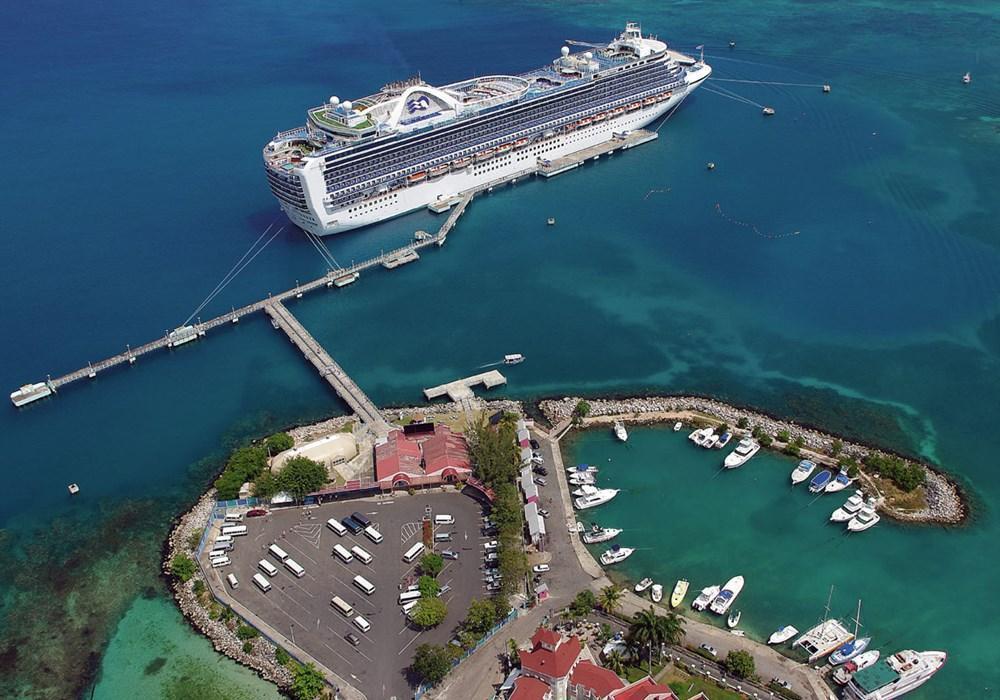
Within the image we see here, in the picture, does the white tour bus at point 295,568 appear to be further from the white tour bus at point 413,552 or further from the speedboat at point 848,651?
the speedboat at point 848,651

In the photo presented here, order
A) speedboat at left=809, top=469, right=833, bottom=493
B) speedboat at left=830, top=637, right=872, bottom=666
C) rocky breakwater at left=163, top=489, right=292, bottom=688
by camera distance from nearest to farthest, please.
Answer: speedboat at left=830, top=637, right=872, bottom=666
rocky breakwater at left=163, top=489, right=292, bottom=688
speedboat at left=809, top=469, right=833, bottom=493

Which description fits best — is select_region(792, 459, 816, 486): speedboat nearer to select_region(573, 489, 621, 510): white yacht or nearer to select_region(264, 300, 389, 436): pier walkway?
select_region(573, 489, 621, 510): white yacht

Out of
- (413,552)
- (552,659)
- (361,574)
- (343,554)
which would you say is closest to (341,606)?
(361,574)

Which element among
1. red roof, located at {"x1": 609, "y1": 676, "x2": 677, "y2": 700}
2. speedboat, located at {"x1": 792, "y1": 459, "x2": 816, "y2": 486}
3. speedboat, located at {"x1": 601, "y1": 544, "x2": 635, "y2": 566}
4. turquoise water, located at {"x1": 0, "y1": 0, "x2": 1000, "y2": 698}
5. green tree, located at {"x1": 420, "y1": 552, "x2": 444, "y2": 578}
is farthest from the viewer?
speedboat, located at {"x1": 792, "y1": 459, "x2": 816, "y2": 486}

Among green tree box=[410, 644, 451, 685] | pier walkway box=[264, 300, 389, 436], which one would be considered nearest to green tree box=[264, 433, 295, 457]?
pier walkway box=[264, 300, 389, 436]

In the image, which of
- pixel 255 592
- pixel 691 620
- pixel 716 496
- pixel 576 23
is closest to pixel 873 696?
pixel 691 620

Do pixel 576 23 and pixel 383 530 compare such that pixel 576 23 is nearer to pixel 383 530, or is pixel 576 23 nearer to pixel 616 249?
pixel 616 249

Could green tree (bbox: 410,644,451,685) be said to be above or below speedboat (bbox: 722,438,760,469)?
above
